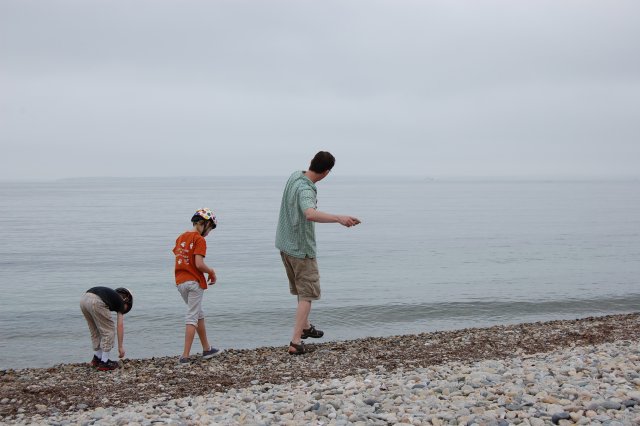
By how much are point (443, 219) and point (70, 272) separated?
35.0 m

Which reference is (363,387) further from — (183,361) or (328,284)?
(328,284)

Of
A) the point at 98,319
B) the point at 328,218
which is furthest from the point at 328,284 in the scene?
the point at 328,218

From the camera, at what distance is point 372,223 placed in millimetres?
48875

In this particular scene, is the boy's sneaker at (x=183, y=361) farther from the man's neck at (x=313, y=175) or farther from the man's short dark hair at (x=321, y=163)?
the man's short dark hair at (x=321, y=163)

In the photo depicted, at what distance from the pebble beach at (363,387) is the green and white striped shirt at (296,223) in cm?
142

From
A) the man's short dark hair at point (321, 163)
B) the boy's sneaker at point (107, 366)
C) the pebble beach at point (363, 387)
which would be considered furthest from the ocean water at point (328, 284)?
the man's short dark hair at point (321, 163)

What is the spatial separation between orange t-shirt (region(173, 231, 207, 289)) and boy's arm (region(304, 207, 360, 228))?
1.32 meters

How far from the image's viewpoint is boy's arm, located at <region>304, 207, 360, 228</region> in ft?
23.5

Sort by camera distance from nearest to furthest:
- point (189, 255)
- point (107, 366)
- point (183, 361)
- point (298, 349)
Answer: point (189, 255)
point (107, 366)
point (183, 361)
point (298, 349)

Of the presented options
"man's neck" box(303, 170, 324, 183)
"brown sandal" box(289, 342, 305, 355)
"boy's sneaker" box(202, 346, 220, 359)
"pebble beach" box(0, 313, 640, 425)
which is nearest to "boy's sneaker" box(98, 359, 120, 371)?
"pebble beach" box(0, 313, 640, 425)

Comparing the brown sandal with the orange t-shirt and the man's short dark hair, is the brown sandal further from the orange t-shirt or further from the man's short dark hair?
the man's short dark hair

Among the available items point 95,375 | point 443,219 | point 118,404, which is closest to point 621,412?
point 118,404

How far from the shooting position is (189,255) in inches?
318

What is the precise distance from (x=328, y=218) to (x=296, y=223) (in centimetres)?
87
